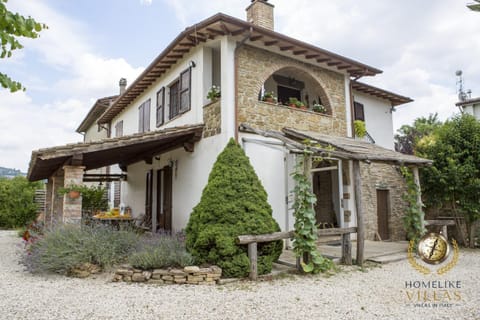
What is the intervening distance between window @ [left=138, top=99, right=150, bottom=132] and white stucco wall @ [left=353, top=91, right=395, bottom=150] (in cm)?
823

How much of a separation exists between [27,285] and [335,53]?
30.8 feet

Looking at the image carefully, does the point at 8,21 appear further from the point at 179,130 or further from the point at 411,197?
the point at 411,197

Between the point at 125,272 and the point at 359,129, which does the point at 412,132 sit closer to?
the point at 359,129

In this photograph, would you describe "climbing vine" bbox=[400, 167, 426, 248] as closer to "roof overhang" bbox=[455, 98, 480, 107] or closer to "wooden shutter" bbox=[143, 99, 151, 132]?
"wooden shutter" bbox=[143, 99, 151, 132]

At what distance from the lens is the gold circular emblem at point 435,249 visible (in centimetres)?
722

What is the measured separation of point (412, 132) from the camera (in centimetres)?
2656

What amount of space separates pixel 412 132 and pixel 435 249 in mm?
21597

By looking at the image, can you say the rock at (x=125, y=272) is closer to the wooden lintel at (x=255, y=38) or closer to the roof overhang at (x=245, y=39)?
the roof overhang at (x=245, y=39)

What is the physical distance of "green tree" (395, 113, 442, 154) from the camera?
24438 millimetres

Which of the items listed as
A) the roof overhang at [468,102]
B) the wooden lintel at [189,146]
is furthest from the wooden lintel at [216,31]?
the roof overhang at [468,102]

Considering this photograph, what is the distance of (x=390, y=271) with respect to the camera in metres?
7.20

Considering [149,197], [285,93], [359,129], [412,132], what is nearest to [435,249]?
[359,129]

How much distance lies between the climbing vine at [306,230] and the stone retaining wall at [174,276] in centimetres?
170

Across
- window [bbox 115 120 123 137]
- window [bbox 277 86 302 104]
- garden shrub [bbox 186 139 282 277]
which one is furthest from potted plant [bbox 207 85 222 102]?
window [bbox 115 120 123 137]
